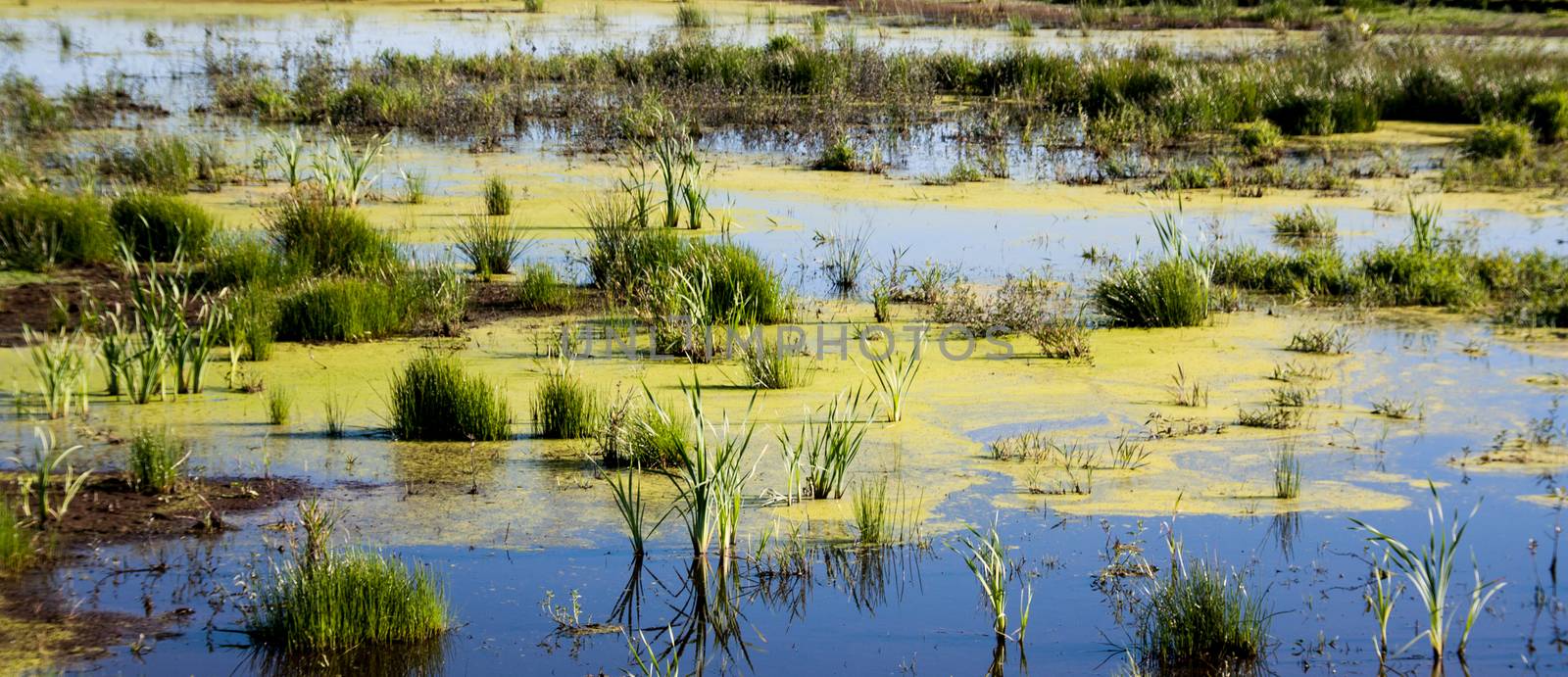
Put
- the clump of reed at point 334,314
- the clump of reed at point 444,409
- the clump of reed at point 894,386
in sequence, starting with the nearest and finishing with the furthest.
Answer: the clump of reed at point 444,409 → the clump of reed at point 894,386 → the clump of reed at point 334,314

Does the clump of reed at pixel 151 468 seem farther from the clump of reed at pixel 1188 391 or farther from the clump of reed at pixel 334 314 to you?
the clump of reed at pixel 1188 391

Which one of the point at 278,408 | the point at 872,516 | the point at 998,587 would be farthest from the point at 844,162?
the point at 998,587

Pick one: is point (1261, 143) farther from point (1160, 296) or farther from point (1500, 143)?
point (1160, 296)

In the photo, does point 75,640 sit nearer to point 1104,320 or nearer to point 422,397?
point 422,397

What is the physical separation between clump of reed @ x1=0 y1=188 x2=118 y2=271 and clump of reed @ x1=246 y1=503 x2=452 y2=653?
19.1 ft

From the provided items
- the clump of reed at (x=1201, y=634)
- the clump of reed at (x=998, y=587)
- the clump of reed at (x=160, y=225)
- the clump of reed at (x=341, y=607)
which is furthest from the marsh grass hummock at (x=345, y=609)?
the clump of reed at (x=160, y=225)

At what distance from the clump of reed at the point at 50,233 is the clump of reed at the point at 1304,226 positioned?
7.82m

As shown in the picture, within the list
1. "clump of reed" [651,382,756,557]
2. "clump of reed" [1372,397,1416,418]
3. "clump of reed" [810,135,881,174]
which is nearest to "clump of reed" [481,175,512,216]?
"clump of reed" [810,135,881,174]

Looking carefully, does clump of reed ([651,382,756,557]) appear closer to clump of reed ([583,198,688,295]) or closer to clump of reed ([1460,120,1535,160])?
clump of reed ([583,198,688,295])

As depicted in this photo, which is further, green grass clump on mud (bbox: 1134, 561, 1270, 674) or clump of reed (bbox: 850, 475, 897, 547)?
clump of reed (bbox: 850, 475, 897, 547)

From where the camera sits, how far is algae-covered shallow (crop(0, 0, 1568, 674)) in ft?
15.2

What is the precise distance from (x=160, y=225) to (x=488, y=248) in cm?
216

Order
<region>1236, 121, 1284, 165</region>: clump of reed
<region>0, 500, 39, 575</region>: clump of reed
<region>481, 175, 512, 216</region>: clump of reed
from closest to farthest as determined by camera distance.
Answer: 1. <region>0, 500, 39, 575</region>: clump of reed
2. <region>481, 175, 512, 216</region>: clump of reed
3. <region>1236, 121, 1284, 165</region>: clump of reed

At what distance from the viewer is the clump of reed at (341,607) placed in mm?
4414
